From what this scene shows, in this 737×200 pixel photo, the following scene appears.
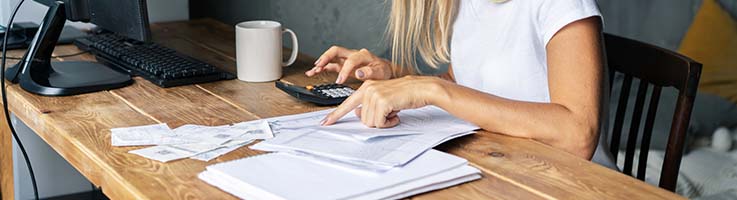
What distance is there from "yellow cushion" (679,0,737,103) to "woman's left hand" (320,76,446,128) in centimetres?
98

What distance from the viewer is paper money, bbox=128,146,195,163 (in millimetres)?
1107

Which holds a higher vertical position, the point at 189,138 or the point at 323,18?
the point at 189,138

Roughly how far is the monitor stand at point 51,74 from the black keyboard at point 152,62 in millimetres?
53

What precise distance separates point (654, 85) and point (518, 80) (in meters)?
0.21

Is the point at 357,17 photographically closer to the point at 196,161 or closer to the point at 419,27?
the point at 419,27

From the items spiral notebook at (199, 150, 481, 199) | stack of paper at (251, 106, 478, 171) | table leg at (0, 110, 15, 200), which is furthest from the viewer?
table leg at (0, 110, 15, 200)

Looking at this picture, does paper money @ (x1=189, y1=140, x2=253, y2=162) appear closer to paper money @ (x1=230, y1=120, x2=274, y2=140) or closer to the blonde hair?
paper money @ (x1=230, y1=120, x2=274, y2=140)

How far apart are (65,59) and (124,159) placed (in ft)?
2.56

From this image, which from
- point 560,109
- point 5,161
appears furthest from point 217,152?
point 5,161

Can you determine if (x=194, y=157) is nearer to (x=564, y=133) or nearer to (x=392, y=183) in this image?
(x=392, y=183)

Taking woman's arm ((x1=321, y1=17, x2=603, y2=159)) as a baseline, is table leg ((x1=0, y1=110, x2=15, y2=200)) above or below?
below

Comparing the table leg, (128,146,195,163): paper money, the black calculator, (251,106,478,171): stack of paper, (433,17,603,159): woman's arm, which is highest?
(433,17,603,159): woman's arm

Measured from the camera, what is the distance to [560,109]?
1.22 metres

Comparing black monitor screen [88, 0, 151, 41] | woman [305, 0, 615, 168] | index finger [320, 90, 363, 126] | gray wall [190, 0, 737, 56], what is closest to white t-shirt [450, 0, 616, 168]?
woman [305, 0, 615, 168]
